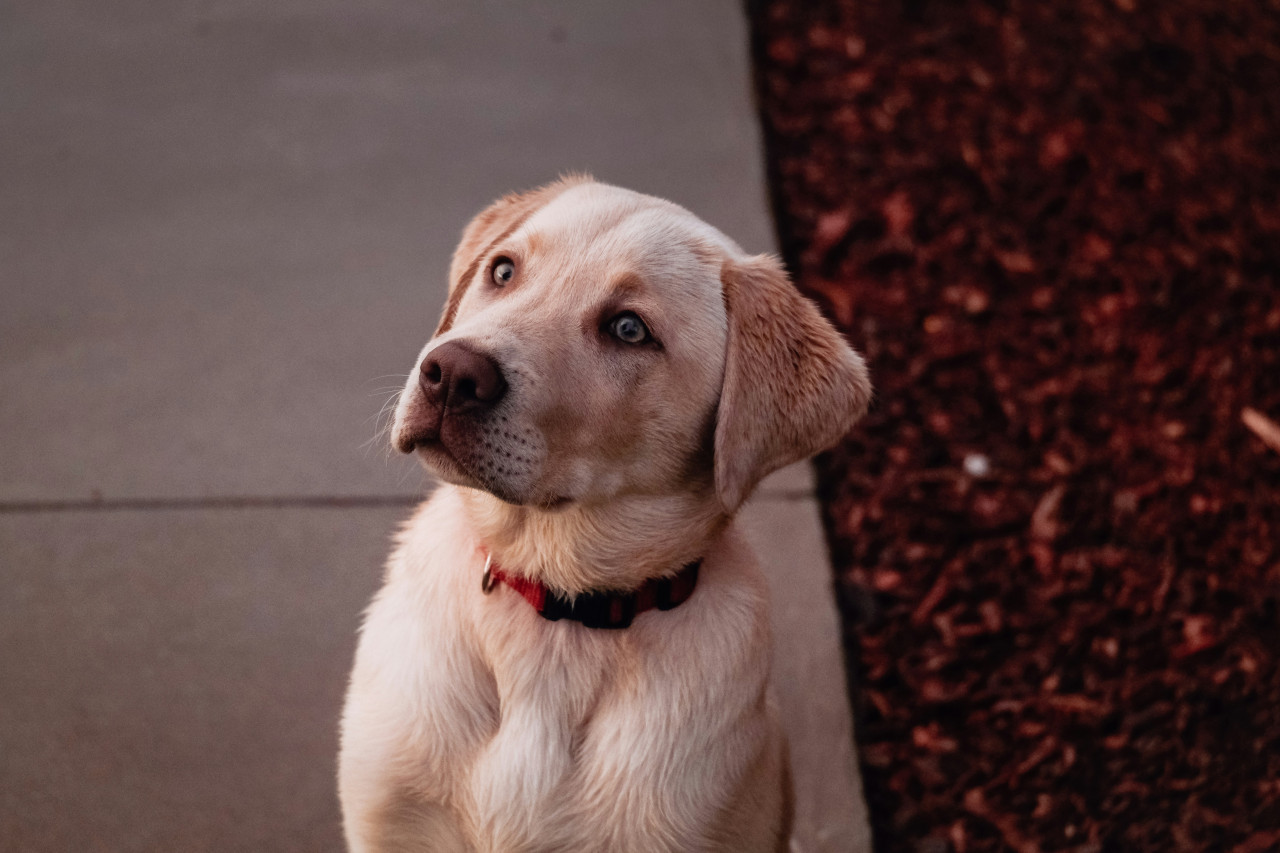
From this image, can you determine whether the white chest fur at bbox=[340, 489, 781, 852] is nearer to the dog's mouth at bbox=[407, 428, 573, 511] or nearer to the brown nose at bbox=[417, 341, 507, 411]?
the dog's mouth at bbox=[407, 428, 573, 511]

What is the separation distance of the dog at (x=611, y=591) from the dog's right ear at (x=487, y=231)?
0.17m

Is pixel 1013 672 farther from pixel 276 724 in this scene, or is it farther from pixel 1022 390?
pixel 276 724

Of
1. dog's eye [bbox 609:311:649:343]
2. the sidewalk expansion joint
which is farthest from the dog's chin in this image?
the sidewalk expansion joint

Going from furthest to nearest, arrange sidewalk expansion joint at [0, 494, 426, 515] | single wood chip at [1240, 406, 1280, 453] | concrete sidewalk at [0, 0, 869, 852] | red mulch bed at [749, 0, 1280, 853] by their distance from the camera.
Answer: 1. single wood chip at [1240, 406, 1280, 453]
2. sidewalk expansion joint at [0, 494, 426, 515]
3. red mulch bed at [749, 0, 1280, 853]
4. concrete sidewalk at [0, 0, 869, 852]

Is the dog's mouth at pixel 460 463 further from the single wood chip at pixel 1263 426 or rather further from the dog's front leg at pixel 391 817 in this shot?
the single wood chip at pixel 1263 426

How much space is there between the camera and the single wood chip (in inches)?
171

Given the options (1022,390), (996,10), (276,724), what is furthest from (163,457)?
(996,10)

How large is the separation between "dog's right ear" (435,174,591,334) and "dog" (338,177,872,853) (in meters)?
0.17

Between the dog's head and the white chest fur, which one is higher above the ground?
the dog's head

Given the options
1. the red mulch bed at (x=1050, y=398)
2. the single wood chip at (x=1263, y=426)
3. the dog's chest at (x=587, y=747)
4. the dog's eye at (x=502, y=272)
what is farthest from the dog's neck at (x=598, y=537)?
the single wood chip at (x=1263, y=426)

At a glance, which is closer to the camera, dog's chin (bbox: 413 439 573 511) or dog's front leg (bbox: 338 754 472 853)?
dog's chin (bbox: 413 439 573 511)

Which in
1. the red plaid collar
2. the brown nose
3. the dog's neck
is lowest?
the red plaid collar

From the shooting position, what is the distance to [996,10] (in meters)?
6.16

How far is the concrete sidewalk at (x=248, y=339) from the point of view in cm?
313
